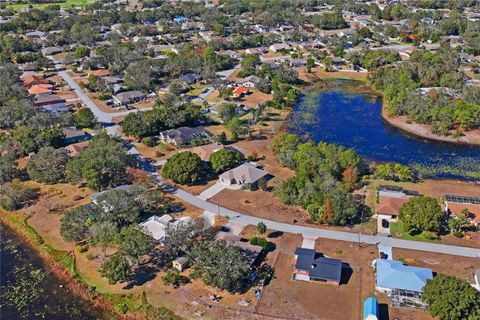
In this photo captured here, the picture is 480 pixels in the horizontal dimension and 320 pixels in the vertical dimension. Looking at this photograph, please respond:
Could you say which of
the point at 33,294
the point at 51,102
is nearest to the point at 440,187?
the point at 33,294

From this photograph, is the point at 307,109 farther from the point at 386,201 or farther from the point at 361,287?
the point at 361,287

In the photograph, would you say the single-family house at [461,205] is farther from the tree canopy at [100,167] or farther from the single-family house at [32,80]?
the single-family house at [32,80]

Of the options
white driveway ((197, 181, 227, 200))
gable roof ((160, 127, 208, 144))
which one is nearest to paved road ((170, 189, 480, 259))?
white driveway ((197, 181, 227, 200))

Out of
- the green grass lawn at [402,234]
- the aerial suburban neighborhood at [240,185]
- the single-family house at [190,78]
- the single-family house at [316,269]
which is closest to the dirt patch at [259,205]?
the aerial suburban neighborhood at [240,185]

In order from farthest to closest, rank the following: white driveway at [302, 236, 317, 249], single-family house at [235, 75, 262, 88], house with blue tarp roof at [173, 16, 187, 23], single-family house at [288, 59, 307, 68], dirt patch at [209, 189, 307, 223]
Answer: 1. house with blue tarp roof at [173, 16, 187, 23]
2. single-family house at [288, 59, 307, 68]
3. single-family house at [235, 75, 262, 88]
4. dirt patch at [209, 189, 307, 223]
5. white driveway at [302, 236, 317, 249]

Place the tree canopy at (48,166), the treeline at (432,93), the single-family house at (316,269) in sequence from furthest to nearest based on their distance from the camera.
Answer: the treeline at (432,93), the tree canopy at (48,166), the single-family house at (316,269)

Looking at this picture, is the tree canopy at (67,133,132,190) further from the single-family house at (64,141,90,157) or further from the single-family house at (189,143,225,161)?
the single-family house at (189,143,225,161)
